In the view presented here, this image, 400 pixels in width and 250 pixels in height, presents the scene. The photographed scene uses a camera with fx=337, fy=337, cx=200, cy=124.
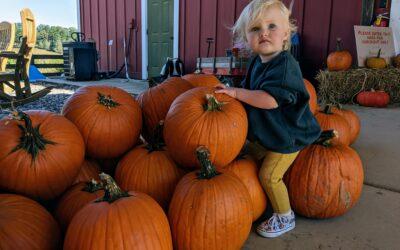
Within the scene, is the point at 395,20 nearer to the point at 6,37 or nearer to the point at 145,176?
the point at 145,176

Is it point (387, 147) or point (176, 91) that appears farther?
point (387, 147)

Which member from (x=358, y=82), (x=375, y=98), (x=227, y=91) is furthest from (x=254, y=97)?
(x=358, y=82)

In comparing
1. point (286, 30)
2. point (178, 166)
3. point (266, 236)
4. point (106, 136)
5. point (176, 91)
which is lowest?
point (266, 236)

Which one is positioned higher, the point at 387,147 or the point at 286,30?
the point at 286,30

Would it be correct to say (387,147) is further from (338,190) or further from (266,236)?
(266,236)

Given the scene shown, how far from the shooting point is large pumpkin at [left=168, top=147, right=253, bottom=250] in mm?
1220

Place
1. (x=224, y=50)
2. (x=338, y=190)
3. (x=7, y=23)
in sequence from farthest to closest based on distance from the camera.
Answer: (x=224, y=50) → (x=7, y=23) → (x=338, y=190)

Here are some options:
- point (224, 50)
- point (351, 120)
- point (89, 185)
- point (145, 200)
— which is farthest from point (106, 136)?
point (224, 50)

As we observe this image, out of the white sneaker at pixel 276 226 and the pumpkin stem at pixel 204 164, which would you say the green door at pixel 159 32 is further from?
the pumpkin stem at pixel 204 164

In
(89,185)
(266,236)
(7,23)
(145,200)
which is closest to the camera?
(145,200)

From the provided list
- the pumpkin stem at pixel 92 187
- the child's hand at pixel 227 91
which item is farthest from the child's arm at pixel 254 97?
the pumpkin stem at pixel 92 187

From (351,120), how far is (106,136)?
180 centimetres

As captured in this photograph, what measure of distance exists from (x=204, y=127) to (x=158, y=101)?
0.49m

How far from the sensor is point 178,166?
1.53m
